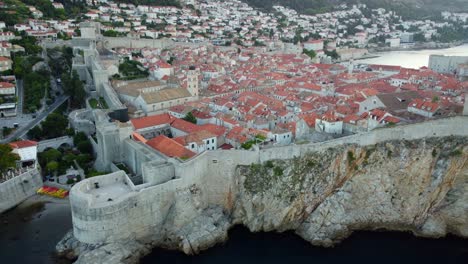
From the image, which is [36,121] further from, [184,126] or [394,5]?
[394,5]

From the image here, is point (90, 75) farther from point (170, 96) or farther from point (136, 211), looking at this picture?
point (136, 211)

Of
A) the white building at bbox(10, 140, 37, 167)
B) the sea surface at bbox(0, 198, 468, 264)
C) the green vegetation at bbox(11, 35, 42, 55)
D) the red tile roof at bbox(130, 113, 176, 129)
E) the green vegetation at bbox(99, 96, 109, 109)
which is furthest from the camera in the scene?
the green vegetation at bbox(11, 35, 42, 55)

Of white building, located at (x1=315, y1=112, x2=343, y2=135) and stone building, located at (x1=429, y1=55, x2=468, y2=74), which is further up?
stone building, located at (x1=429, y1=55, x2=468, y2=74)

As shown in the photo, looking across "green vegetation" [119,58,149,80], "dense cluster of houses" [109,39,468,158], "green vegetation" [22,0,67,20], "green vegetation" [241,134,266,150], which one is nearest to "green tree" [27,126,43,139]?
"dense cluster of houses" [109,39,468,158]

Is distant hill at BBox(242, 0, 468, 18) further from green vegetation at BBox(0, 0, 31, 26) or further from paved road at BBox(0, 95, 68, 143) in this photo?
paved road at BBox(0, 95, 68, 143)

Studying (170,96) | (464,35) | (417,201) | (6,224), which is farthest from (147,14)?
(464,35)

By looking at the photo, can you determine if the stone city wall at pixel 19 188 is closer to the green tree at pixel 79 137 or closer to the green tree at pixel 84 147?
the green tree at pixel 84 147
